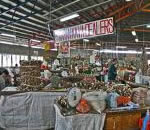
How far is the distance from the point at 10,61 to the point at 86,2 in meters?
11.7

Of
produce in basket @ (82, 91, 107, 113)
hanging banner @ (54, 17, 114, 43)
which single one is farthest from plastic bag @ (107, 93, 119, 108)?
Answer: hanging banner @ (54, 17, 114, 43)

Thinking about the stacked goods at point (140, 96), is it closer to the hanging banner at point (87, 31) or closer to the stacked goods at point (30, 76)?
the stacked goods at point (30, 76)

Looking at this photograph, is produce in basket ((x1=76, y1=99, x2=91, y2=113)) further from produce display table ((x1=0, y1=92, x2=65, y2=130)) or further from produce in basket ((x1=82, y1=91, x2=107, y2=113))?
produce display table ((x1=0, y1=92, x2=65, y2=130))

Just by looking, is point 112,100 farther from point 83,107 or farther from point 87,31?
point 87,31

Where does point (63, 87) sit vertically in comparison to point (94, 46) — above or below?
below

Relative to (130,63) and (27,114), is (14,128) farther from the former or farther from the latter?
(130,63)

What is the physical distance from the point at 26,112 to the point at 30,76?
811 millimetres

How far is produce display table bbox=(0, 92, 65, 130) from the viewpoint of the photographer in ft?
17.1

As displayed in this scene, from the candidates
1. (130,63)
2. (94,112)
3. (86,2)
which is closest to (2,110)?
(94,112)

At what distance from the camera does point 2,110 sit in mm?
5199

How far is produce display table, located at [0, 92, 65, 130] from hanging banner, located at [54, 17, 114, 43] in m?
2.56

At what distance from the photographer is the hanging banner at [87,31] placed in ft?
21.6

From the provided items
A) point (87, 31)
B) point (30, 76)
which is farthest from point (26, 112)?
point (87, 31)

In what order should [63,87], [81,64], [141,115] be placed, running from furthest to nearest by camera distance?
[81,64], [63,87], [141,115]
